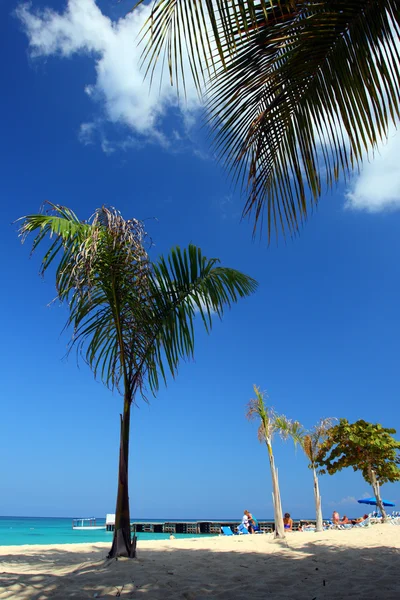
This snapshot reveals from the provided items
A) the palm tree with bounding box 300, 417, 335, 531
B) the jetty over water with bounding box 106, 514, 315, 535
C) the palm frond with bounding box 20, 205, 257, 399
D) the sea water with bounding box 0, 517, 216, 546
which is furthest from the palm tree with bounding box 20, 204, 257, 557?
the jetty over water with bounding box 106, 514, 315, 535

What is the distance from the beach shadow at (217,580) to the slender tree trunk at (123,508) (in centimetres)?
22

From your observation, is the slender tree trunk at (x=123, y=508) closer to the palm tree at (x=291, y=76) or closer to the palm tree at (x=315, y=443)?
the palm tree at (x=291, y=76)

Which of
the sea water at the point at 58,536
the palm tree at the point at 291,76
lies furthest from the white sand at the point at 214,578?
the sea water at the point at 58,536

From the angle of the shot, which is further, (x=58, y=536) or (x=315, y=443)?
(x=58, y=536)

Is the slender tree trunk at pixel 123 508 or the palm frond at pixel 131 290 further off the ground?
the palm frond at pixel 131 290

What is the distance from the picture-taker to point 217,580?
4.87 m

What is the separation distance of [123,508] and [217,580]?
210 cm

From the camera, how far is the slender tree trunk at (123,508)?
639 cm

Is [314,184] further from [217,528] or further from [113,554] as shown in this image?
[217,528]

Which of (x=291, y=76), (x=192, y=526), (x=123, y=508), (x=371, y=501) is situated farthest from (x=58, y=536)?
(x=291, y=76)

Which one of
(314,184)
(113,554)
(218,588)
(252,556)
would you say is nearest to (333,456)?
(252,556)

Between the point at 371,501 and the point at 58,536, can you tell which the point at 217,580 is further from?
the point at 58,536

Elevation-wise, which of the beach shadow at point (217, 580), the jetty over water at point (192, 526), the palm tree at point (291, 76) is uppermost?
the palm tree at point (291, 76)

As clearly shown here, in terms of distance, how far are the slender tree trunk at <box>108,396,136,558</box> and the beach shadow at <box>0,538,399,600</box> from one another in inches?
A: 8.7
